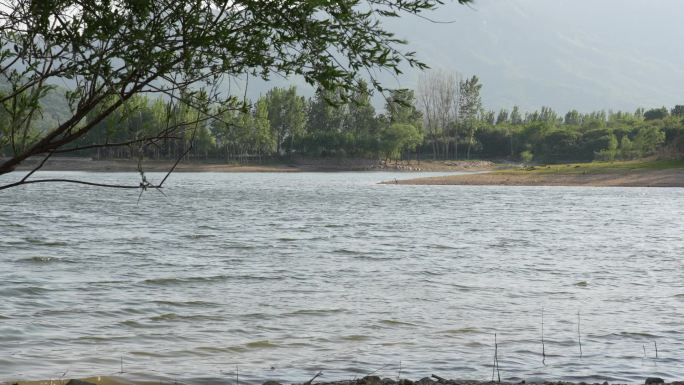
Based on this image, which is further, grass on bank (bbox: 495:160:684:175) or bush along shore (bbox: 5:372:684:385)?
grass on bank (bbox: 495:160:684:175)

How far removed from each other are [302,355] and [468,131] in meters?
143

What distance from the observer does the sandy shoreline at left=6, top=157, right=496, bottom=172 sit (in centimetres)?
12912

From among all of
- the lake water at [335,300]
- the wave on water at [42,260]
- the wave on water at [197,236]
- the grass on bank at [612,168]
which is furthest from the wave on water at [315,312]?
the grass on bank at [612,168]

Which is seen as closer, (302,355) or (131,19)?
(131,19)

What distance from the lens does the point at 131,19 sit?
693cm

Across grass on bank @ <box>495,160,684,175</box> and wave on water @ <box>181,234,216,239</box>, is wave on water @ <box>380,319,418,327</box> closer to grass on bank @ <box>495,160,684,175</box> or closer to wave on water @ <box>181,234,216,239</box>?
wave on water @ <box>181,234,216,239</box>

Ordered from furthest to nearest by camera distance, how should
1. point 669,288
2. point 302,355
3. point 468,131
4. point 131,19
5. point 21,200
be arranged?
point 468,131, point 21,200, point 669,288, point 302,355, point 131,19

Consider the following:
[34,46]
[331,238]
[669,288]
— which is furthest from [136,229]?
[34,46]

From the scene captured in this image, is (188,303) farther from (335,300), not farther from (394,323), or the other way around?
(394,323)

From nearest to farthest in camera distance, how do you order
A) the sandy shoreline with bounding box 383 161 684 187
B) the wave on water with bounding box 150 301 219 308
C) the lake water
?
the lake water → the wave on water with bounding box 150 301 219 308 → the sandy shoreline with bounding box 383 161 684 187

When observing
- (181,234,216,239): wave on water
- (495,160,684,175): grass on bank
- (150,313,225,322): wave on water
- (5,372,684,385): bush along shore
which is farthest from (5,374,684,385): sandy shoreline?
(495,160,684,175): grass on bank

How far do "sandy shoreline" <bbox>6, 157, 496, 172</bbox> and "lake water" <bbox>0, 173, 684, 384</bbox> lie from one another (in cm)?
9296

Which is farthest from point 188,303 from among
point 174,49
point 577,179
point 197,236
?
point 577,179

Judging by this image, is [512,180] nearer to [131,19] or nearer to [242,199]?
[242,199]
